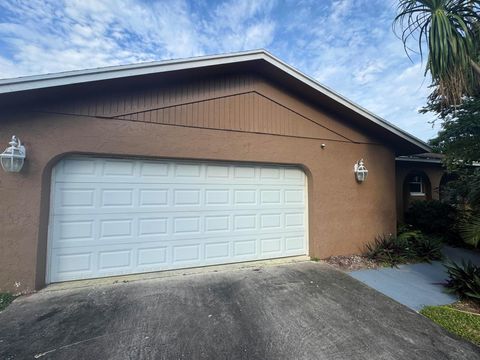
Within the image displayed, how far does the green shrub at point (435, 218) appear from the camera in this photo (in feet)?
26.6

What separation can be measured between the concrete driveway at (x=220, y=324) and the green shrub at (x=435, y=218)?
236 inches

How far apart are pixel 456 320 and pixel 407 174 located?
819cm

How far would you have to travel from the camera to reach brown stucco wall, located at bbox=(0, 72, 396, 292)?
13.2ft

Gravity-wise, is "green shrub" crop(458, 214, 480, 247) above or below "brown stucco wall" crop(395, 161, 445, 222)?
below

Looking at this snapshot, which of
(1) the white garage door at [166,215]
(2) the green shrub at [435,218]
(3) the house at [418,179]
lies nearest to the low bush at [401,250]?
(1) the white garage door at [166,215]

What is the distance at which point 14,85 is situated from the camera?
12.1 feet

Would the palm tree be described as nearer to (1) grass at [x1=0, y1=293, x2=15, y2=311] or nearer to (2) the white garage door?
(2) the white garage door

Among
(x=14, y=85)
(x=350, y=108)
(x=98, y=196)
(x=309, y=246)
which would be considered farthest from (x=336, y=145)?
(x=14, y=85)

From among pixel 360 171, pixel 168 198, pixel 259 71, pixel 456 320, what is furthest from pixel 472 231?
pixel 168 198

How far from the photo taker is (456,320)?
3420 millimetres

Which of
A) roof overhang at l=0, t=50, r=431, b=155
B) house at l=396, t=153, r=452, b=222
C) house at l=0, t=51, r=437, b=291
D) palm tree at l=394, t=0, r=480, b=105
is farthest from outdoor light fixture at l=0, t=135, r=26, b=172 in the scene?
house at l=396, t=153, r=452, b=222

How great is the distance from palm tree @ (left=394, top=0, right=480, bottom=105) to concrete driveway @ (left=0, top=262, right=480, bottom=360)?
12.7ft

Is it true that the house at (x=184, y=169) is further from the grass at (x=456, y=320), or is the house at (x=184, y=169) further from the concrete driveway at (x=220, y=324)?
the grass at (x=456, y=320)

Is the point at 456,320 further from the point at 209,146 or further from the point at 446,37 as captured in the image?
the point at 209,146
